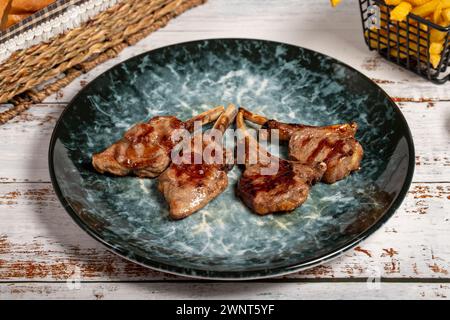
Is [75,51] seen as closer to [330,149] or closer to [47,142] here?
[47,142]

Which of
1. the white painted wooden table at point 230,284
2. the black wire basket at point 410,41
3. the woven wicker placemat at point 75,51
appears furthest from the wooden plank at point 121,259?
the black wire basket at point 410,41

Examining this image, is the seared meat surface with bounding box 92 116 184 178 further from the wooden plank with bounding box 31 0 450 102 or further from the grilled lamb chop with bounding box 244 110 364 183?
the wooden plank with bounding box 31 0 450 102

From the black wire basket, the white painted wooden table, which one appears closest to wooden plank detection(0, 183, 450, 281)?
the white painted wooden table

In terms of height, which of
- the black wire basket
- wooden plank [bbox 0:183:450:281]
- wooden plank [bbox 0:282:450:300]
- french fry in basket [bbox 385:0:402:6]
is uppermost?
french fry in basket [bbox 385:0:402:6]

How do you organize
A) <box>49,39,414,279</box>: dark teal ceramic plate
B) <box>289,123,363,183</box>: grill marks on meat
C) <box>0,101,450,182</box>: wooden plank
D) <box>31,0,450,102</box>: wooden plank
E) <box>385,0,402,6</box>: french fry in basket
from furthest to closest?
<box>31,0,450,102</box>: wooden plank
<box>385,0,402,6</box>: french fry in basket
<box>0,101,450,182</box>: wooden plank
<box>289,123,363,183</box>: grill marks on meat
<box>49,39,414,279</box>: dark teal ceramic plate

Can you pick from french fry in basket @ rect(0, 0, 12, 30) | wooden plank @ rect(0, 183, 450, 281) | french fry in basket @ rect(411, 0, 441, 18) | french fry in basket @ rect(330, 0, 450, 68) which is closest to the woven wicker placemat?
french fry in basket @ rect(0, 0, 12, 30)

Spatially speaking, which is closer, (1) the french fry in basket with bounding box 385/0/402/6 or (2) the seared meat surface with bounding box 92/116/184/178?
(2) the seared meat surface with bounding box 92/116/184/178

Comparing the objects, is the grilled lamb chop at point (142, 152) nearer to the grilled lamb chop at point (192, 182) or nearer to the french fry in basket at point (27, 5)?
the grilled lamb chop at point (192, 182)

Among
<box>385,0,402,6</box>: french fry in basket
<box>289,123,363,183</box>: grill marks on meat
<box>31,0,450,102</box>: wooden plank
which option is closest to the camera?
<box>289,123,363,183</box>: grill marks on meat

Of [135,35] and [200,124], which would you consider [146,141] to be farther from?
[135,35]

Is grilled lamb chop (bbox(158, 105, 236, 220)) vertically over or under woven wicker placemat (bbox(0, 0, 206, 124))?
under
